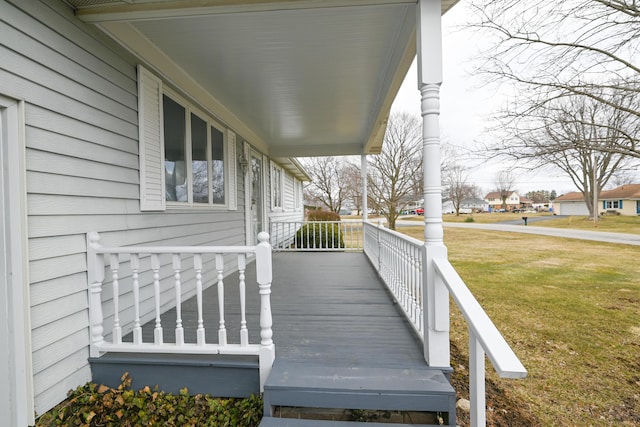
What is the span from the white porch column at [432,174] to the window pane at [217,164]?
3.36 meters

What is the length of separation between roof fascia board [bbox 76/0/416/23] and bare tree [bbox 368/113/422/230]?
512 inches

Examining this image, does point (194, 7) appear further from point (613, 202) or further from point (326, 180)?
point (613, 202)

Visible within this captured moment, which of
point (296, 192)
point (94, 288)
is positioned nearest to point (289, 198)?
point (296, 192)

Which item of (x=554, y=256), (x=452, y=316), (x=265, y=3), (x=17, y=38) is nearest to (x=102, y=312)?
(x=17, y=38)

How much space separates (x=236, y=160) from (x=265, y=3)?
360 centimetres

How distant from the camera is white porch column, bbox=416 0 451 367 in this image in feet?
7.15

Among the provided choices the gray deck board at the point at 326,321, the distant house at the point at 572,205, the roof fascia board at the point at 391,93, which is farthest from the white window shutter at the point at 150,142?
the distant house at the point at 572,205

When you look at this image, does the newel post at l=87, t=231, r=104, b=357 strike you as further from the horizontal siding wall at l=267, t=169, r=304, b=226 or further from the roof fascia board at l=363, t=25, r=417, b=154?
the horizontal siding wall at l=267, t=169, r=304, b=226

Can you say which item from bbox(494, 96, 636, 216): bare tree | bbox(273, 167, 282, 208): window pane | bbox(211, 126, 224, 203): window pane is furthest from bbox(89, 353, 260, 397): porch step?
bbox(273, 167, 282, 208): window pane

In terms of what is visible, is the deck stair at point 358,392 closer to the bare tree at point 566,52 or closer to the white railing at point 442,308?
the white railing at point 442,308

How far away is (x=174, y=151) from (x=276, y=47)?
1641mm

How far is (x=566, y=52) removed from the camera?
5.03 m

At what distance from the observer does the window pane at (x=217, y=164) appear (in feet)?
15.4

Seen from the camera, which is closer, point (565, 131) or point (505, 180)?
point (565, 131)
